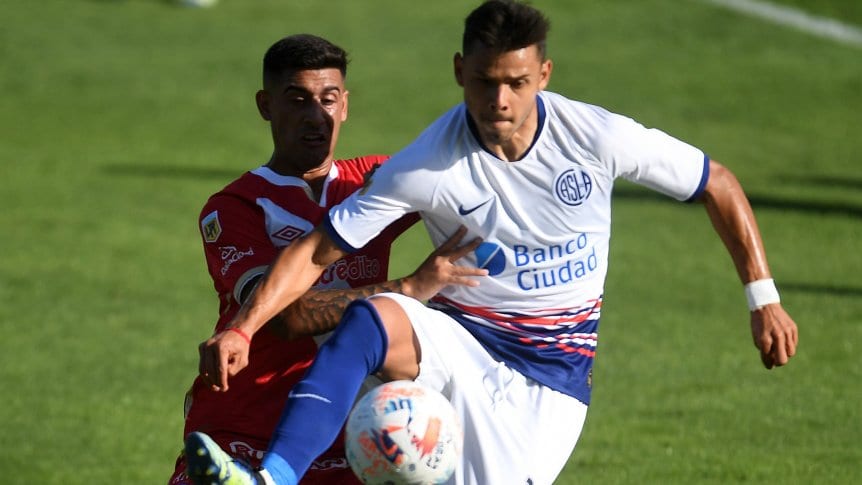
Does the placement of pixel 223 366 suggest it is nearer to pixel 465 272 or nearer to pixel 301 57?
pixel 465 272

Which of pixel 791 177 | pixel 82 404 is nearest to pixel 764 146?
pixel 791 177

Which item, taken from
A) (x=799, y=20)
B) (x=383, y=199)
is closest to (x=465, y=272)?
(x=383, y=199)

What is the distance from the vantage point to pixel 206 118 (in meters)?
24.2

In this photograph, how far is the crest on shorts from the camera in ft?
21.5

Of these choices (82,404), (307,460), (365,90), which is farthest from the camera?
(365,90)

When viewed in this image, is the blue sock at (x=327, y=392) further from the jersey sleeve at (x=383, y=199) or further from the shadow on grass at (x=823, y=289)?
the shadow on grass at (x=823, y=289)

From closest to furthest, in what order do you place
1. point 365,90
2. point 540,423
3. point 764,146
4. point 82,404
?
point 540,423 → point 82,404 → point 764,146 → point 365,90

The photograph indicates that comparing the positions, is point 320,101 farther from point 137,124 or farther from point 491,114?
point 137,124

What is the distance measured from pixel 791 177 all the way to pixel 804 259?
17.4 ft

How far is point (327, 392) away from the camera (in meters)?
5.71

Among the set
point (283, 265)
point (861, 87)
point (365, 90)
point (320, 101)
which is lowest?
point (861, 87)

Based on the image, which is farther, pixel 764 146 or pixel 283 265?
pixel 764 146

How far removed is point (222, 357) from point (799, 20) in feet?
88.8

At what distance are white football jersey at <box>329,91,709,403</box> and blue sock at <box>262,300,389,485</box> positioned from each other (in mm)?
397
